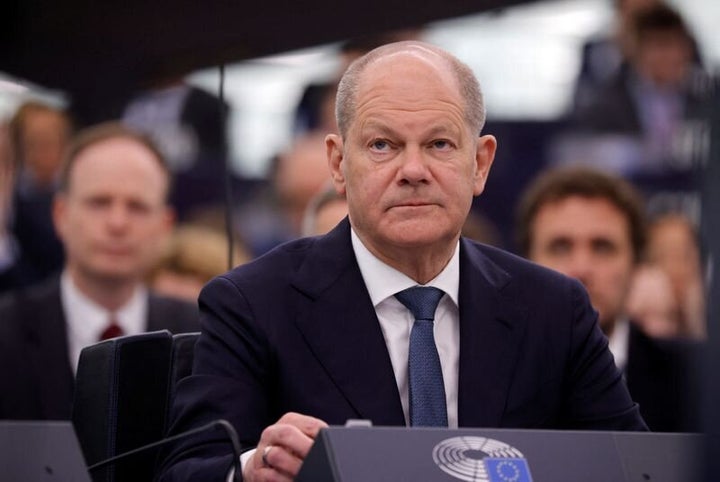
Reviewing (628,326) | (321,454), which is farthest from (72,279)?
(321,454)

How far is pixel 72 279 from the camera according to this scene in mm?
4379

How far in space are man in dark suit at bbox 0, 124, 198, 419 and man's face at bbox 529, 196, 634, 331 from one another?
3.48 feet

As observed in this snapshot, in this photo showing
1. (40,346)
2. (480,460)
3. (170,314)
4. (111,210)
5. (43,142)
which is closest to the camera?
(480,460)

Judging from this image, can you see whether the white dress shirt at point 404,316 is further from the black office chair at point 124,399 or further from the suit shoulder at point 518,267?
the black office chair at point 124,399

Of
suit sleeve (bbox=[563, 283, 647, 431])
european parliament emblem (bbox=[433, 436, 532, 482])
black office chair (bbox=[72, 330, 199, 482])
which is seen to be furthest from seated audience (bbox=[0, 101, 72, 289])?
european parliament emblem (bbox=[433, 436, 532, 482])

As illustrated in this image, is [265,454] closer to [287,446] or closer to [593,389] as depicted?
[287,446]

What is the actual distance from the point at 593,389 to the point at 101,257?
2212 millimetres

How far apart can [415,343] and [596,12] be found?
2761 mm

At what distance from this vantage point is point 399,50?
2.61m

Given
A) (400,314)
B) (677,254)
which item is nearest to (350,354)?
(400,314)

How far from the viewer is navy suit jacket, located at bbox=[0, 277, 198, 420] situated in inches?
151

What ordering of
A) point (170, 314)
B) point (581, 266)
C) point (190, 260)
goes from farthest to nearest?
point (190, 260) → point (170, 314) → point (581, 266)

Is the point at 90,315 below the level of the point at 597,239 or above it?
below

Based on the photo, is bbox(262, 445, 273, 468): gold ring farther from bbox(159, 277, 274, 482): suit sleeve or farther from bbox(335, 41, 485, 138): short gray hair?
bbox(335, 41, 485, 138): short gray hair
